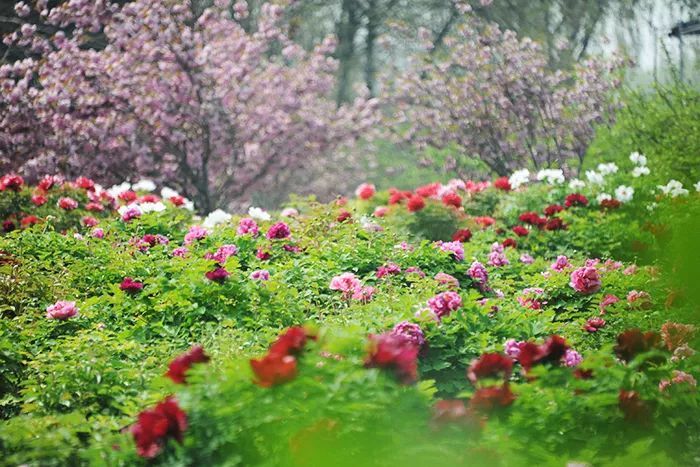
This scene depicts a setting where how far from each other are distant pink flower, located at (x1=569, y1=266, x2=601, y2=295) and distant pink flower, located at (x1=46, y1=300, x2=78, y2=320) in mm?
2732

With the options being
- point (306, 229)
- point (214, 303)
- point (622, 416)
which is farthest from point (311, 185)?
point (622, 416)

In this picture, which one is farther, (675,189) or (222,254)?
(675,189)

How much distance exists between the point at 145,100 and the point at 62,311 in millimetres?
7999

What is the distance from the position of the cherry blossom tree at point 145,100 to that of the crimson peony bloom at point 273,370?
29.6 feet

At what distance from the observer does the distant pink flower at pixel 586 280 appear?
4586mm

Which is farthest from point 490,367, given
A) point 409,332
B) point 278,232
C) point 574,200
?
point 574,200

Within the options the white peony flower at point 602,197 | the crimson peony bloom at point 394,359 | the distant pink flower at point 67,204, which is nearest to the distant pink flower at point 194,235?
the distant pink flower at point 67,204

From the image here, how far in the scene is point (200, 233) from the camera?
5.70 metres

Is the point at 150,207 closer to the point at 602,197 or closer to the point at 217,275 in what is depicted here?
the point at 217,275

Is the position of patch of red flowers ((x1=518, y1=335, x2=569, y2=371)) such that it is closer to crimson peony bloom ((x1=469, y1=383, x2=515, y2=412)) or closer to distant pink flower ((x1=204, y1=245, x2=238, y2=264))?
crimson peony bloom ((x1=469, y1=383, x2=515, y2=412))

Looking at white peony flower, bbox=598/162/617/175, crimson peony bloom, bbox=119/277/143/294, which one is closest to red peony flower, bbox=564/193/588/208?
white peony flower, bbox=598/162/617/175

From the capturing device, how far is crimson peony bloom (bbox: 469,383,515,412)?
262 cm

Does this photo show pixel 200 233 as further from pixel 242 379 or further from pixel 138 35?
pixel 138 35

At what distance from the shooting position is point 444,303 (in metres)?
3.63
